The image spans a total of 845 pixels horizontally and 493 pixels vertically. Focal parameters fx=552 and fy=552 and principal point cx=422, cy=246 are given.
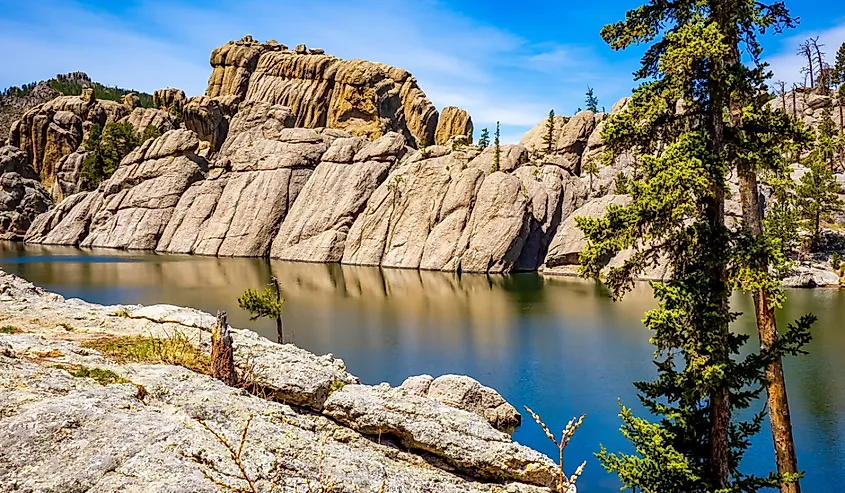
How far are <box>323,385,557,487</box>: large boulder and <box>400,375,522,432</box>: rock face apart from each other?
12.5 metres

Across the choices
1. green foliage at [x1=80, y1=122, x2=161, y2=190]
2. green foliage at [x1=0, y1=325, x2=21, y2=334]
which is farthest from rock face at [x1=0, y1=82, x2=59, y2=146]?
green foliage at [x1=0, y1=325, x2=21, y2=334]

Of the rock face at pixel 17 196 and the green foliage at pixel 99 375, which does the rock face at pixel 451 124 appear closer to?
the rock face at pixel 17 196

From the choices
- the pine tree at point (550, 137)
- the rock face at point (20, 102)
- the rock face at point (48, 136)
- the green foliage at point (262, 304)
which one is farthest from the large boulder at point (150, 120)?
the green foliage at point (262, 304)

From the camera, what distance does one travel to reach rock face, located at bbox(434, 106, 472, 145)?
15275cm

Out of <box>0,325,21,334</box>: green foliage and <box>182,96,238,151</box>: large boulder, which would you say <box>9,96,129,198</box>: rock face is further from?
<box>0,325,21,334</box>: green foliage

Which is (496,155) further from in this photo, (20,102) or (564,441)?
(20,102)

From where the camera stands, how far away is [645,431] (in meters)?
12.5

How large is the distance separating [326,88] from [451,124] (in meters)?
35.8

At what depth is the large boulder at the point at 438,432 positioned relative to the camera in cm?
992

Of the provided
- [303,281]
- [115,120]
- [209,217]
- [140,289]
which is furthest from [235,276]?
[115,120]

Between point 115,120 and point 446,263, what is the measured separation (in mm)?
106714

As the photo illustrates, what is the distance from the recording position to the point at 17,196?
12012 cm

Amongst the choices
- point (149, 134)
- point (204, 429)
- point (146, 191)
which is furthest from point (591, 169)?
point (149, 134)

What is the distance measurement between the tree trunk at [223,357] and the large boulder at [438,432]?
1795mm
